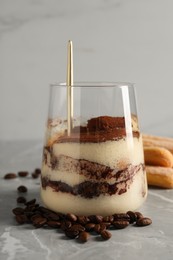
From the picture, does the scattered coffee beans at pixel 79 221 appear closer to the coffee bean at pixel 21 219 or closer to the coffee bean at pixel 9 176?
the coffee bean at pixel 21 219

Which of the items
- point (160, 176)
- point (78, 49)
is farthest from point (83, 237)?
point (78, 49)

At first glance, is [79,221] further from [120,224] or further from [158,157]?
[158,157]

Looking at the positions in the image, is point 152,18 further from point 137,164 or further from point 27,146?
point 137,164

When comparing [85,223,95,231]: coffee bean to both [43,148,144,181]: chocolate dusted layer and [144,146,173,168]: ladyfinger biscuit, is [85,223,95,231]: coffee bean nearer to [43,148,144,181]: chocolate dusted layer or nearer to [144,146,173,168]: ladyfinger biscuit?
[43,148,144,181]: chocolate dusted layer

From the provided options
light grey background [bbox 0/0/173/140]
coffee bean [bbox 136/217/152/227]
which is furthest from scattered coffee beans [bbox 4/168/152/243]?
light grey background [bbox 0/0/173/140]

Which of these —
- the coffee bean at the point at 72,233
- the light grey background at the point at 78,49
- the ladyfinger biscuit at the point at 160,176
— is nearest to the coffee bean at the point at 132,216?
the coffee bean at the point at 72,233

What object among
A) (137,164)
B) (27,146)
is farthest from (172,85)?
(137,164)
